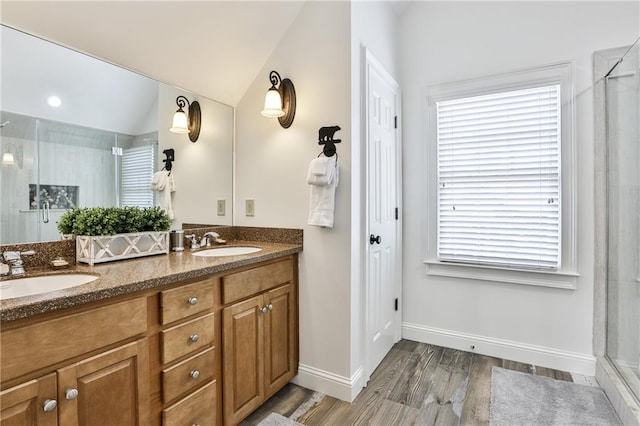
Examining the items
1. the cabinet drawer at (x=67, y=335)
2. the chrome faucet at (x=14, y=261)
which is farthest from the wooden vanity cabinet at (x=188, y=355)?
the chrome faucet at (x=14, y=261)

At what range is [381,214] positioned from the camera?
2.39 meters

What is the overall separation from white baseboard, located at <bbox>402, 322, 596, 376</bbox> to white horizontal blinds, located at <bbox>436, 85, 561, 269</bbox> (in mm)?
600

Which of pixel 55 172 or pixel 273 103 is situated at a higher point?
pixel 273 103

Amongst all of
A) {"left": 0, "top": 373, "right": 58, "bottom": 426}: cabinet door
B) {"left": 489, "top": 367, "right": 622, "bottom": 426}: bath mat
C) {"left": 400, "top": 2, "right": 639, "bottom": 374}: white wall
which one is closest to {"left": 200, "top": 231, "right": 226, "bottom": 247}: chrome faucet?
{"left": 0, "top": 373, "right": 58, "bottom": 426}: cabinet door

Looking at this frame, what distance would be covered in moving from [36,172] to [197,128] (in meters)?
0.95

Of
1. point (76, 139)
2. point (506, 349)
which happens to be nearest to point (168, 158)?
point (76, 139)

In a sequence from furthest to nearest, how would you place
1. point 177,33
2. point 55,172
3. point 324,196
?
point 324,196
point 177,33
point 55,172

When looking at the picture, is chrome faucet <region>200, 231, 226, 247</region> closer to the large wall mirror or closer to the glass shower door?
the large wall mirror

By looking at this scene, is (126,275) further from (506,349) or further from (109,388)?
(506,349)

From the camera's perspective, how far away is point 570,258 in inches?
90.1

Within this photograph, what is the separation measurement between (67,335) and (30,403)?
Result: 19 centimetres

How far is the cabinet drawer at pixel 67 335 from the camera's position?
2.97 feet

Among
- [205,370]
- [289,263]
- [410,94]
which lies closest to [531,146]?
[410,94]

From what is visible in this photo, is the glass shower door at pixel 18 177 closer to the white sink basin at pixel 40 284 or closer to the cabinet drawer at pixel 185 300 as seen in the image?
the white sink basin at pixel 40 284
